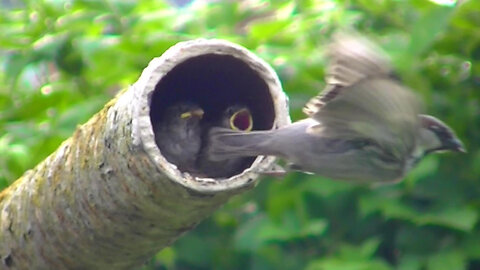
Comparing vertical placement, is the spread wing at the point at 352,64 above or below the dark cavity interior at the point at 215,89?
above

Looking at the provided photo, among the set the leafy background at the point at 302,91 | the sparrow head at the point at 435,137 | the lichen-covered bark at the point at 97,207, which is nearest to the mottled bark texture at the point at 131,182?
the lichen-covered bark at the point at 97,207

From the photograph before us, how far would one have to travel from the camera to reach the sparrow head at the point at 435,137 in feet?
8.20

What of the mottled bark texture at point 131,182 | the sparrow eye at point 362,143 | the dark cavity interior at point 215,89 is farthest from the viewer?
the sparrow eye at point 362,143

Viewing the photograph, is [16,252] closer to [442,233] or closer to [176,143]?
[176,143]

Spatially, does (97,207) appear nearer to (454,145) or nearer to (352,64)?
(352,64)

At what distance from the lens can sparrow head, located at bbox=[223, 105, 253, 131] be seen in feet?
8.07

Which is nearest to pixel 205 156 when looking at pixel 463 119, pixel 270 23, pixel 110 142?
pixel 110 142

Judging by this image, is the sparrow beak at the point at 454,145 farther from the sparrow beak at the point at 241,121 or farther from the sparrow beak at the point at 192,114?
the sparrow beak at the point at 192,114

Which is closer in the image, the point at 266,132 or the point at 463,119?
the point at 266,132

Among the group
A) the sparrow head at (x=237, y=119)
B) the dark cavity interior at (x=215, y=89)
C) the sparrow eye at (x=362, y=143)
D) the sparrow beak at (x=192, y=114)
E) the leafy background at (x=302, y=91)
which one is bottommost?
the leafy background at (x=302, y=91)

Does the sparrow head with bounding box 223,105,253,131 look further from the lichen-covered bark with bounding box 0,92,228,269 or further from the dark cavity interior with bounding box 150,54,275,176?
the lichen-covered bark with bounding box 0,92,228,269

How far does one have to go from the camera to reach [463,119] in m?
3.15

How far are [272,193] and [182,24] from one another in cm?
57

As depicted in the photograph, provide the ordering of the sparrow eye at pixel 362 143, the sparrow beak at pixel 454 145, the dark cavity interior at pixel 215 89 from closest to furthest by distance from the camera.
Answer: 1. the dark cavity interior at pixel 215 89
2. the sparrow eye at pixel 362 143
3. the sparrow beak at pixel 454 145
